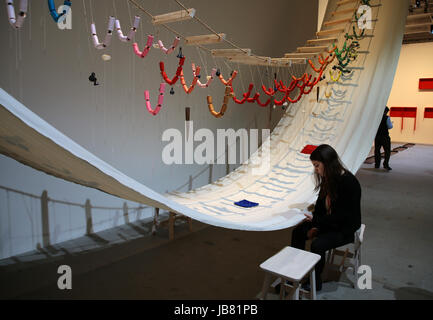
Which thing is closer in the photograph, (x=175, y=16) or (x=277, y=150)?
(x=175, y=16)

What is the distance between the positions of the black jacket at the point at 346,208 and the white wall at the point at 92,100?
1763 mm

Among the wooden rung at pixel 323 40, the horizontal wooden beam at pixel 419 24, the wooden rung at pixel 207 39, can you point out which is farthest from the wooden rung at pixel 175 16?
the horizontal wooden beam at pixel 419 24

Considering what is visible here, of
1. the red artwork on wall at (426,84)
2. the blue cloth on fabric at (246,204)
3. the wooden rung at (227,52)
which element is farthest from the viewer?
the red artwork on wall at (426,84)

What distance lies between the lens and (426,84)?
885 centimetres

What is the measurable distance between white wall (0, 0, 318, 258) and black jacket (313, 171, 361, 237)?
5.78 feet

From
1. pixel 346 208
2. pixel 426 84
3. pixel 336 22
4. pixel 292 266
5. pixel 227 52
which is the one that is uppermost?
pixel 336 22

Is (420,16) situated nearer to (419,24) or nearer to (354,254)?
A: (419,24)

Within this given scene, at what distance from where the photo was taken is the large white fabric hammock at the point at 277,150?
1.22 metres

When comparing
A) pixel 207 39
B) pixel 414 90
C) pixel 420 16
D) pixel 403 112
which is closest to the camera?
pixel 207 39

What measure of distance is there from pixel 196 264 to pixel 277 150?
5.38 feet

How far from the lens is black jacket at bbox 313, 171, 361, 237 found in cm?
194

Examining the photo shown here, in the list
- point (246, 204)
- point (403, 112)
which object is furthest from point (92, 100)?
point (403, 112)

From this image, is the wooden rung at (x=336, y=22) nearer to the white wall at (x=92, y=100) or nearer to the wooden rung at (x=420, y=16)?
the white wall at (x=92, y=100)
